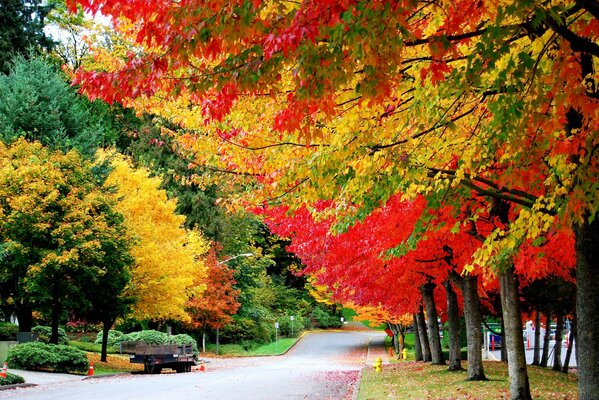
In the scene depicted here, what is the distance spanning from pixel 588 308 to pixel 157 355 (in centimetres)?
2494

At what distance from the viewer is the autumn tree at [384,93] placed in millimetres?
5496

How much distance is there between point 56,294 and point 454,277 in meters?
17.1

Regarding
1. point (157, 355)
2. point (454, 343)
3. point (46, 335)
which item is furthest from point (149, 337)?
point (454, 343)

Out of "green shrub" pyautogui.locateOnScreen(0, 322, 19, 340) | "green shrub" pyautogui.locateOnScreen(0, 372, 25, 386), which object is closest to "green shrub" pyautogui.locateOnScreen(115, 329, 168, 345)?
"green shrub" pyautogui.locateOnScreen(0, 322, 19, 340)

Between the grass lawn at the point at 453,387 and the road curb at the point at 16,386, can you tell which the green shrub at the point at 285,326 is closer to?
the grass lawn at the point at 453,387

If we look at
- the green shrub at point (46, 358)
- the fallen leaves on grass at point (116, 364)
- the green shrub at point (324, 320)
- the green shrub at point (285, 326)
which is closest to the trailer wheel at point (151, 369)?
the fallen leaves on grass at point (116, 364)

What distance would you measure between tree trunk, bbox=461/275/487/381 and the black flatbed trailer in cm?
1653

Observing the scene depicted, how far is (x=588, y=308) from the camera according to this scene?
8.58 m

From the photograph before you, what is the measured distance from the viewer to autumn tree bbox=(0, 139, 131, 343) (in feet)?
90.6

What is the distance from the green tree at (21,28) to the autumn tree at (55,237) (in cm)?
2316

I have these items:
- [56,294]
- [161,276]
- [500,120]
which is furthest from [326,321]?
[500,120]

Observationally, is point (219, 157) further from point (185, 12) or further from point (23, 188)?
point (23, 188)

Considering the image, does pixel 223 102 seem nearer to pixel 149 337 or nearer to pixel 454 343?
pixel 454 343

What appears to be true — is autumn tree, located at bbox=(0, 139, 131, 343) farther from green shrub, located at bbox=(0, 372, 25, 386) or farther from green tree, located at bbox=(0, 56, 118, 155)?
green shrub, located at bbox=(0, 372, 25, 386)
